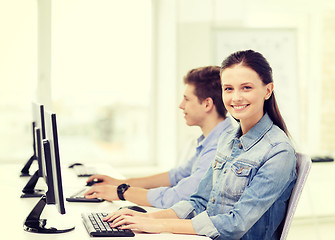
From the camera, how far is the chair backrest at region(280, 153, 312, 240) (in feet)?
5.49

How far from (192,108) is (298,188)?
2.68 feet

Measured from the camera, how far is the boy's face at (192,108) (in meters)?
2.37

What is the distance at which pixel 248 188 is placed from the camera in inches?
64.7

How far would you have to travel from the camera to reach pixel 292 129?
421cm

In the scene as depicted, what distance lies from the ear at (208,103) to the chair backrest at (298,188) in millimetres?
705

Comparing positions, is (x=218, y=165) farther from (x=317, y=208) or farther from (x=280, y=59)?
(x=317, y=208)

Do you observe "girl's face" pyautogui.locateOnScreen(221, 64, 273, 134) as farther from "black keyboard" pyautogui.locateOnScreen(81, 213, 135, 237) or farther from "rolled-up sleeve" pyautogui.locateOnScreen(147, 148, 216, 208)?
"black keyboard" pyautogui.locateOnScreen(81, 213, 135, 237)

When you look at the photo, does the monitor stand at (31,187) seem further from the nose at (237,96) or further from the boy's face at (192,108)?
the nose at (237,96)

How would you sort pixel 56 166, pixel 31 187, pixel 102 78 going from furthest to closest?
pixel 102 78, pixel 31 187, pixel 56 166

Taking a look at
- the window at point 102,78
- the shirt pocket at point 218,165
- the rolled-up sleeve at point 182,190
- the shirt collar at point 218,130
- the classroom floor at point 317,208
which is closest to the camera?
the shirt pocket at point 218,165

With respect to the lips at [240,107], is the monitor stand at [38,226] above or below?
below

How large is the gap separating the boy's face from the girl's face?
55cm

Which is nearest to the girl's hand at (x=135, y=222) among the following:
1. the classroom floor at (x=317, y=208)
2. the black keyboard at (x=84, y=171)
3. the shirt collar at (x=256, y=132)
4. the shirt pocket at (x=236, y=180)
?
the shirt pocket at (x=236, y=180)

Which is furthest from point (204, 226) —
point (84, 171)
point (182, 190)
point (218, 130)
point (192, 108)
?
point (84, 171)
